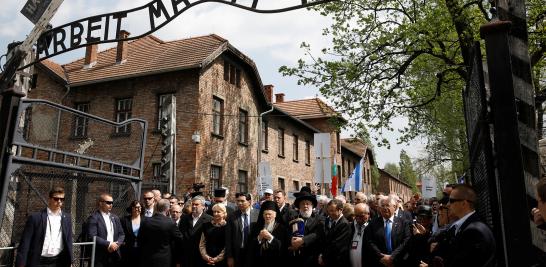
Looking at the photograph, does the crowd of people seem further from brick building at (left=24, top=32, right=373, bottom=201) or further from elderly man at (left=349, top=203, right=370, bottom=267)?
brick building at (left=24, top=32, right=373, bottom=201)

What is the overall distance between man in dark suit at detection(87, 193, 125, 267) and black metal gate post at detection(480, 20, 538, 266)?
21.1 feet

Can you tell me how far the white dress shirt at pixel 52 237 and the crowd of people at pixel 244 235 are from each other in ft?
0.04

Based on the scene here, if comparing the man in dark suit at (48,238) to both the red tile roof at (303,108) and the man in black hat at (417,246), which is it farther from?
the red tile roof at (303,108)

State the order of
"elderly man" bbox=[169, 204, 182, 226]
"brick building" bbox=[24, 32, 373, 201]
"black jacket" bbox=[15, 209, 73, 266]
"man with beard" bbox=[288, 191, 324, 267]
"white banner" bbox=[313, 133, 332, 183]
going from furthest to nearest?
"brick building" bbox=[24, 32, 373, 201]
"white banner" bbox=[313, 133, 332, 183]
"elderly man" bbox=[169, 204, 182, 226]
"man with beard" bbox=[288, 191, 324, 267]
"black jacket" bbox=[15, 209, 73, 266]

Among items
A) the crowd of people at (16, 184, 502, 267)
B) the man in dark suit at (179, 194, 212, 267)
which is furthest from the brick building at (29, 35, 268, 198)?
the crowd of people at (16, 184, 502, 267)

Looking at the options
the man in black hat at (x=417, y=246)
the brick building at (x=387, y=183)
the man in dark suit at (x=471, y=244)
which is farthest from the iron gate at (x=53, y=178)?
the brick building at (x=387, y=183)

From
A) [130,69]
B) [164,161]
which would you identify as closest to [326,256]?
[164,161]

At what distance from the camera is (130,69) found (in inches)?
842

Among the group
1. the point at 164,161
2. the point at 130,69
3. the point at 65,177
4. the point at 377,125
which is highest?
the point at 130,69

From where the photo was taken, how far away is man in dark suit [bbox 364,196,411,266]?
19.9ft

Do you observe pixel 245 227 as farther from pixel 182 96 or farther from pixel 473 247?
pixel 182 96

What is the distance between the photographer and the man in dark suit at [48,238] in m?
5.78

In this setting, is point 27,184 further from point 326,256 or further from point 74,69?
point 74,69

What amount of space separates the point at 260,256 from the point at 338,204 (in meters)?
1.52
